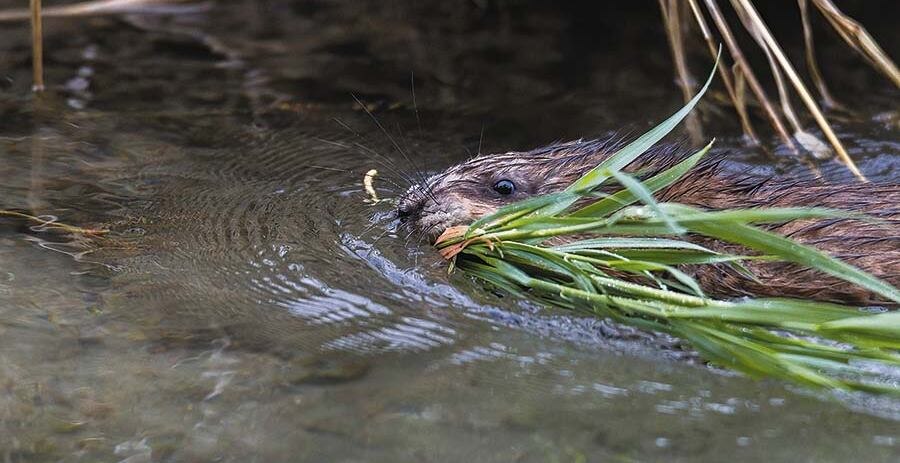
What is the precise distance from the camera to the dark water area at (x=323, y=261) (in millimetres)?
2650

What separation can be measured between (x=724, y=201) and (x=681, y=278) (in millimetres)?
1112

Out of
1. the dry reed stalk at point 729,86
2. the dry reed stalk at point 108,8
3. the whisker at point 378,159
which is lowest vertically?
the whisker at point 378,159

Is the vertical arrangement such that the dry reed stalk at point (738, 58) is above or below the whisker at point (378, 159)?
above

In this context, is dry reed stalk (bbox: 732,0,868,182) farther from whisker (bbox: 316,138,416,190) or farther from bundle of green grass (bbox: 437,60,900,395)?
whisker (bbox: 316,138,416,190)

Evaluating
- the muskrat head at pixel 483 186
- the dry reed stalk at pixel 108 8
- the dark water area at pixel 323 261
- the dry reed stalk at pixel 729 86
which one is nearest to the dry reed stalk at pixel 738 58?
the dry reed stalk at pixel 729 86

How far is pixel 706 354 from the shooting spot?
2959 mm

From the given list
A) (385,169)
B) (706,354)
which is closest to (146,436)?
(706,354)

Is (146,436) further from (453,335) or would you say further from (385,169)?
(385,169)

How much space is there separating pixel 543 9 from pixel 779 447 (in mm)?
4901

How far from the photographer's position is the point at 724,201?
3900mm

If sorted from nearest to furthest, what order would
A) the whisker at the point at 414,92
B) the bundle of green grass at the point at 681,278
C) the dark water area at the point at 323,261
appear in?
1. the dark water area at the point at 323,261
2. the bundle of green grass at the point at 681,278
3. the whisker at the point at 414,92

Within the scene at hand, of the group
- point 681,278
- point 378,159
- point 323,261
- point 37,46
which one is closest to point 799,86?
point 681,278

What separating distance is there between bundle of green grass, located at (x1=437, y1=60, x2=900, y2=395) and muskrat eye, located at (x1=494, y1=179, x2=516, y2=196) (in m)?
0.49

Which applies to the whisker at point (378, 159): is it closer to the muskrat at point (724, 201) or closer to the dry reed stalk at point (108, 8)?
the muskrat at point (724, 201)
